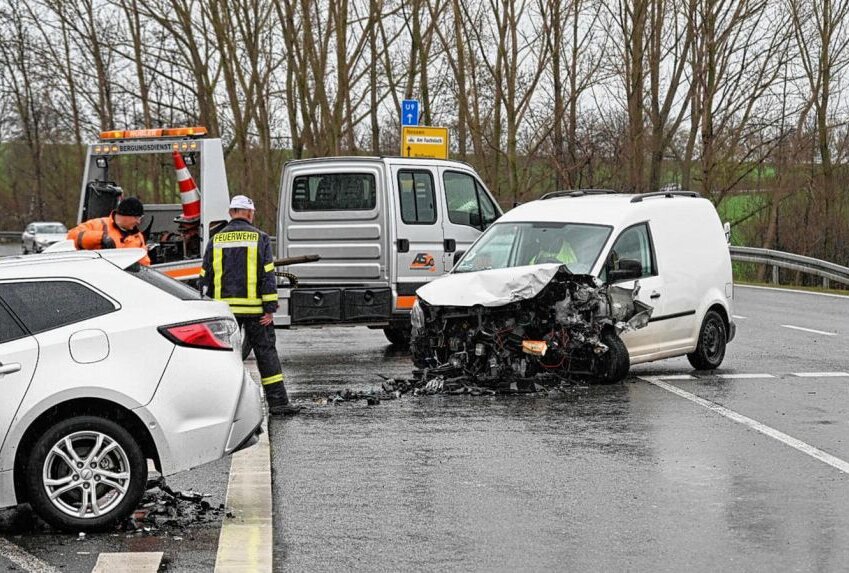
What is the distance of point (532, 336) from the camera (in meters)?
12.1

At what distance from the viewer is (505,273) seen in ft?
39.5

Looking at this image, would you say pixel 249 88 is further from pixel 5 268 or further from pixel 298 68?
pixel 5 268

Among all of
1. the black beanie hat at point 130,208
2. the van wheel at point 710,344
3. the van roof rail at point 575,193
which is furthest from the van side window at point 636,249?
the black beanie hat at point 130,208

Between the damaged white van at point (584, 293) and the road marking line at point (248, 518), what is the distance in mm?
3415

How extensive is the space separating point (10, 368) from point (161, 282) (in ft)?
3.46

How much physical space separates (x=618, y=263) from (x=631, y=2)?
804 inches

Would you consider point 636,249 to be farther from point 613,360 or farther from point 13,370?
point 13,370

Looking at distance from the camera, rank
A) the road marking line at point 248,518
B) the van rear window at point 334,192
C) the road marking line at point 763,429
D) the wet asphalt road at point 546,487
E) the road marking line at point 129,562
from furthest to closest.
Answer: the van rear window at point 334,192
the road marking line at point 763,429
the wet asphalt road at point 546,487
the road marking line at point 248,518
the road marking line at point 129,562

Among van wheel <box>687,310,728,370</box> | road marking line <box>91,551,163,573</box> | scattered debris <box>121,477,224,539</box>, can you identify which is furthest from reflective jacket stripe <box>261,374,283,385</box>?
van wheel <box>687,310,728,370</box>

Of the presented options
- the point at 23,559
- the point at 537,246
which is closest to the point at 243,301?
the point at 537,246

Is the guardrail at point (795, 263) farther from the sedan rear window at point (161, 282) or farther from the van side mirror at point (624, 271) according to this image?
the sedan rear window at point (161, 282)

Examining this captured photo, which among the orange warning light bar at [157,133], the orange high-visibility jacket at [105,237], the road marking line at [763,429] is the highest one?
the orange warning light bar at [157,133]

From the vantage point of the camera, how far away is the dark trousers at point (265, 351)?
1059 centimetres

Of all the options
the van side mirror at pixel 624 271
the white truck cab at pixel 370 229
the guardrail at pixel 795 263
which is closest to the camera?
the van side mirror at pixel 624 271
